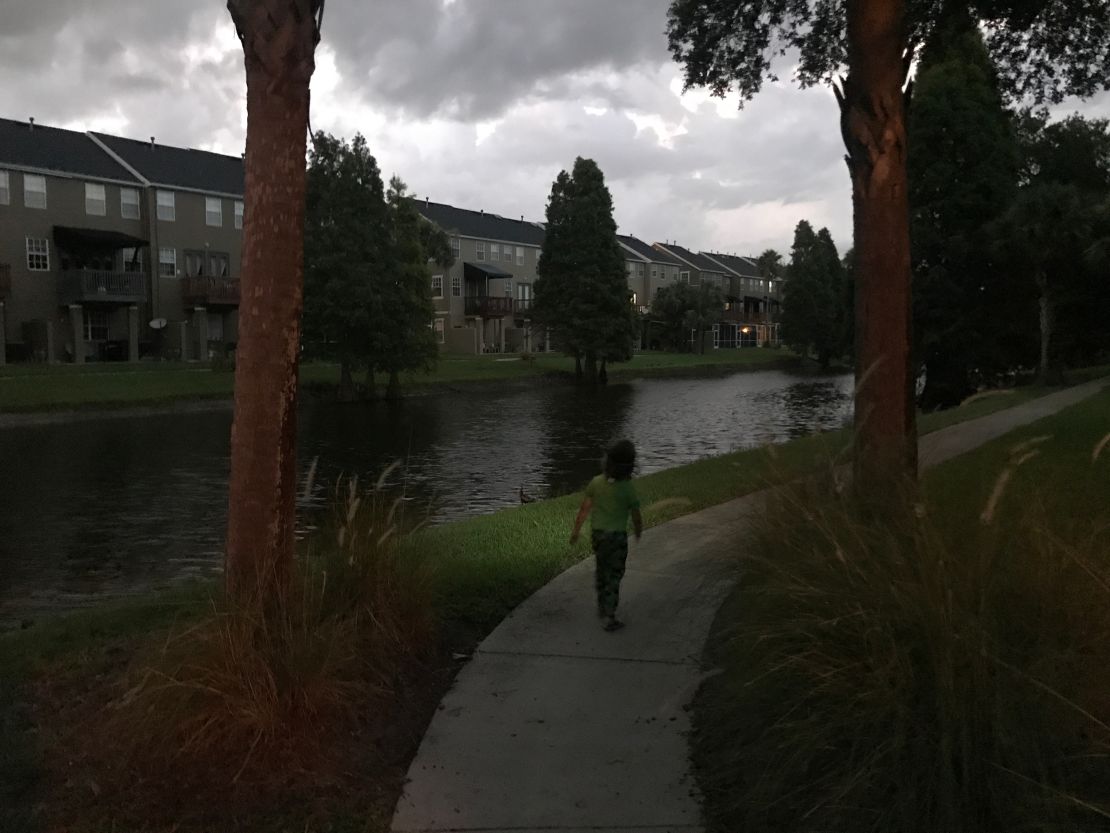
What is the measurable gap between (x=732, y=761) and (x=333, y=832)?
5.46 ft

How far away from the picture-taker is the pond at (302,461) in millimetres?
11984

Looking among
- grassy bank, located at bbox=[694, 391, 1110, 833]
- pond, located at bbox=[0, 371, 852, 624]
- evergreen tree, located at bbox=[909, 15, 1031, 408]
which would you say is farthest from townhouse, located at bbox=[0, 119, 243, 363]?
grassy bank, located at bbox=[694, 391, 1110, 833]

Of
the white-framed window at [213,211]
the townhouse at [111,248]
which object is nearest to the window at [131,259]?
the townhouse at [111,248]

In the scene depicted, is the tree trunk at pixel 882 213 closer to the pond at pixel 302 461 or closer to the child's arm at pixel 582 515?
the pond at pixel 302 461

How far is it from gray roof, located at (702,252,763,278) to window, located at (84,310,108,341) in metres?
78.2

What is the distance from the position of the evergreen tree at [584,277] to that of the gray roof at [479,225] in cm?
1358

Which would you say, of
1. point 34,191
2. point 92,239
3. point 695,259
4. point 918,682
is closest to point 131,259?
point 92,239

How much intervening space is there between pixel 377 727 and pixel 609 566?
2.08 m

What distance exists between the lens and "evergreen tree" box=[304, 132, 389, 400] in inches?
1516

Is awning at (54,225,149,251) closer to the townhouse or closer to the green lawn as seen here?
the townhouse

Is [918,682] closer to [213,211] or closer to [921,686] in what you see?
[921,686]

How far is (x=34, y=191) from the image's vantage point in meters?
43.3

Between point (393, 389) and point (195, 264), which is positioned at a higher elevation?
point (195, 264)

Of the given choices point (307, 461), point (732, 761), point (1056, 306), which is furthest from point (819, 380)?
point (732, 761)
